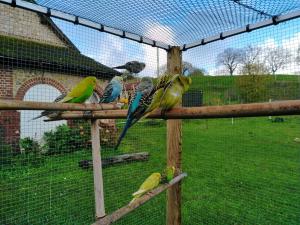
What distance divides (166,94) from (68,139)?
3527mm

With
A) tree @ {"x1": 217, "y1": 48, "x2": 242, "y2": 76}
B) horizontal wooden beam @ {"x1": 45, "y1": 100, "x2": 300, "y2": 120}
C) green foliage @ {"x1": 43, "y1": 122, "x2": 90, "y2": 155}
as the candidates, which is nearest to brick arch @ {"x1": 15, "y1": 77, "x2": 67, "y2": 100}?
green foliage @ {"x1": 43, "y1": 122, "x2": 90, "y2": 155}

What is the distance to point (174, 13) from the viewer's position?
200cm

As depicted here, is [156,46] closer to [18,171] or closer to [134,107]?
[134,107]

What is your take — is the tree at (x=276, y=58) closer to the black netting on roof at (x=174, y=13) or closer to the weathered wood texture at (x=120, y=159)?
the black netting on roof at (x=174, y=13)

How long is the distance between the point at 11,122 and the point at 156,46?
3.33 metres

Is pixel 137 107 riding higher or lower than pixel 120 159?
higher

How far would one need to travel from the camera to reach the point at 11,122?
475cm

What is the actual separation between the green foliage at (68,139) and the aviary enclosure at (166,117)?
0.02 metres

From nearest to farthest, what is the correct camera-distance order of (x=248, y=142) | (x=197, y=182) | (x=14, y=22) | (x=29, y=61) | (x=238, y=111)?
1. (x=238, y=111)
2. (x=14, y=22)
3. (x=29, y=61)
4. (x=197, y=182)
5. (x=248, y=142)

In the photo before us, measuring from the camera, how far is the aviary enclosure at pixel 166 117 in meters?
1.90

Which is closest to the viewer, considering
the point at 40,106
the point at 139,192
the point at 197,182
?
the point at 40,106

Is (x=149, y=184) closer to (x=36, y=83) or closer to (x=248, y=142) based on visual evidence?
(x=248, y=142)

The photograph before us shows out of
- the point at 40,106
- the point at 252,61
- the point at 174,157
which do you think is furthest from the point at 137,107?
the point at 252,61

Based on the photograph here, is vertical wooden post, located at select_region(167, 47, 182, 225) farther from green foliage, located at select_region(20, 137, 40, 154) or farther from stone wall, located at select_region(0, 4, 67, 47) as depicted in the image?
green foliage, located at select_region(20, 137, 40, 154)
